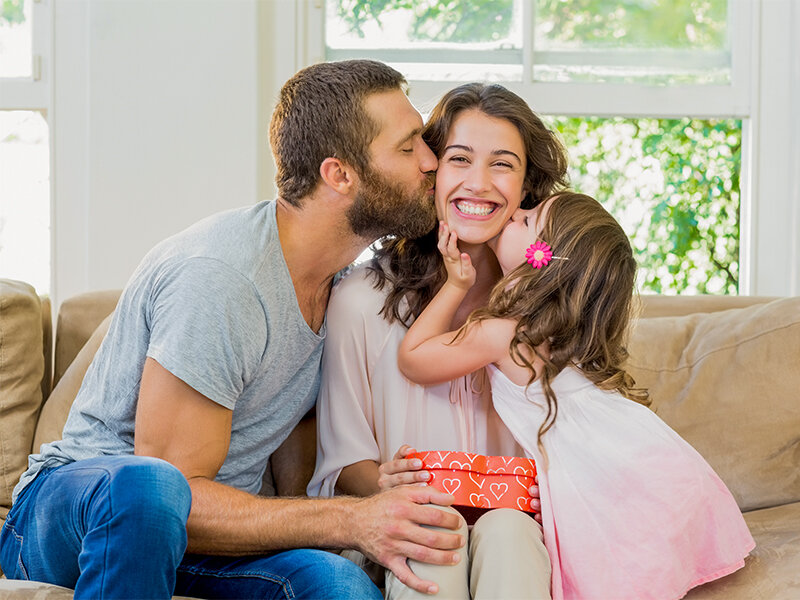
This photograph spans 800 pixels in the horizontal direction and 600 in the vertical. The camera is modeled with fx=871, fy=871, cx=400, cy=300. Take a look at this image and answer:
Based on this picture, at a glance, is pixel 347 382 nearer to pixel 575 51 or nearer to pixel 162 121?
pixel 162 121

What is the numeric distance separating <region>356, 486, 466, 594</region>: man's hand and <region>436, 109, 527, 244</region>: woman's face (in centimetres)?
57

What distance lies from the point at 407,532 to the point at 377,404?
45 cm

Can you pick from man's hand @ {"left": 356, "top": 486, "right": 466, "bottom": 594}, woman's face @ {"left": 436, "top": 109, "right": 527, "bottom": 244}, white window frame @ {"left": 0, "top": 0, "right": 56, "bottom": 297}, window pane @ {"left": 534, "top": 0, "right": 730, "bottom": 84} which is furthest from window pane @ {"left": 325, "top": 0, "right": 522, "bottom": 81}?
man's hand @ {"left": 356, "top": 486, "right": 466, "bottom": 594}

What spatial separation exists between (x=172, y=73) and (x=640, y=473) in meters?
1.82

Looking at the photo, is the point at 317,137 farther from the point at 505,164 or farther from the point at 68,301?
the point at 68,301

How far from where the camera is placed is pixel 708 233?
9.63 ft

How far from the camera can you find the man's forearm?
4.76ft

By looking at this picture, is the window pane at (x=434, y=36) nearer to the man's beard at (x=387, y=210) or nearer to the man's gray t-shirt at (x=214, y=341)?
the man's beard at (x=387, y=210)

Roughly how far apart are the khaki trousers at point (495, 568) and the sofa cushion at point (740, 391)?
667 millimetres

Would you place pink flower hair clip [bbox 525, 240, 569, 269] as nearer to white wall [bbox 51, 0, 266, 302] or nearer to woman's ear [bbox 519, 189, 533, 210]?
→ woman's ear [bbox 519, 189, 533, 210]

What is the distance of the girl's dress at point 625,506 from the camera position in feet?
4.84

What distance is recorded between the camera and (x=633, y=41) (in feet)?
9.18

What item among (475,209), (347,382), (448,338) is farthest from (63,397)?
(475,209)

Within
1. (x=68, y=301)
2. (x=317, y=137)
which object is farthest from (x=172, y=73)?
(x=317, y=137)
